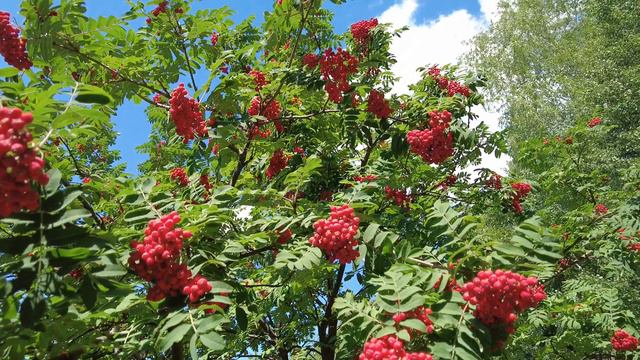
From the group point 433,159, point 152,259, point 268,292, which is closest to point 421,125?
point 433,159

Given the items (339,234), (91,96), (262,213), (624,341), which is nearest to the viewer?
(91,96)

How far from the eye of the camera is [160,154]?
8.96 meters

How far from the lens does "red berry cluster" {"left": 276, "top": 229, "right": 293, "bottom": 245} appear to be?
3.70 meters

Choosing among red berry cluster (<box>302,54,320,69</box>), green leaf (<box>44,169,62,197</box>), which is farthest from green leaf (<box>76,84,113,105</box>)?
red berry cluster (<box>302,54,320,69</box>)

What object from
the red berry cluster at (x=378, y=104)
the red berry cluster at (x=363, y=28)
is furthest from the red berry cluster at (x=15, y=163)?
the red berry cluster at (x=363, y=28)

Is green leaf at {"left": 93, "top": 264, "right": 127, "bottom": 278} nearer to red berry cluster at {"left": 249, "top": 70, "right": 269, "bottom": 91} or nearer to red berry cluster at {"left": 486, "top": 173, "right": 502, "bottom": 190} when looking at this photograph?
red berry cluster at {"left": 249, "top": 70, "right": 269, "bottom": 91}

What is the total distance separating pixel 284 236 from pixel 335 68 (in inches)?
90.3

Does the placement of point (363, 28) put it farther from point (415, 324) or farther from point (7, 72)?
point (415, 324)

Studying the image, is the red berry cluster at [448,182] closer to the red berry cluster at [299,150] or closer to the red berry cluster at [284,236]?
the red berry cluster at [299,150]

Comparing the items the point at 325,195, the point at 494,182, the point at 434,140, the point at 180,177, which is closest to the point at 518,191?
the point at 494,182

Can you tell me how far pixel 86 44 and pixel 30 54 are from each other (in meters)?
0.61

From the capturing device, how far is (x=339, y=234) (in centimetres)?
301

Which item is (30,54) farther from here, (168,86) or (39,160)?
(39,160)

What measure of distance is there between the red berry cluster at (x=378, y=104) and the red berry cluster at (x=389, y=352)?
12.0 feet
